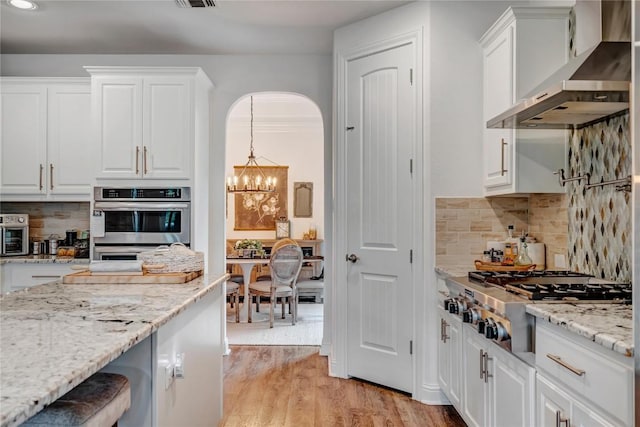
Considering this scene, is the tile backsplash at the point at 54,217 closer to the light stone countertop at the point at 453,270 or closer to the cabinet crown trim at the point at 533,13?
the light stone countertop at the point at 453,270

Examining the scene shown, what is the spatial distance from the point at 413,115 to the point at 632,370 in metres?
2.34

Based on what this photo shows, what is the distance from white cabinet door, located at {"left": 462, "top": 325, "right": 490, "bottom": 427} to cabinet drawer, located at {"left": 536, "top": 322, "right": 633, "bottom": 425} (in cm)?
55

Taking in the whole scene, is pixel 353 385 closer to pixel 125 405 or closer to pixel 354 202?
pixel 354 202

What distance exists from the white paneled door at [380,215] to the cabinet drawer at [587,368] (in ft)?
5.33

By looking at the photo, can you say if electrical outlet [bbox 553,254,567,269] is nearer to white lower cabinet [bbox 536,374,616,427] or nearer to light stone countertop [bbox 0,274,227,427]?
white lower cabinet [bbox 536,374,616,427]

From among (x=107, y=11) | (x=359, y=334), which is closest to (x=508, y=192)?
(x=359, y=334)

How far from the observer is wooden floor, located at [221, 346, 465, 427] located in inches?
115

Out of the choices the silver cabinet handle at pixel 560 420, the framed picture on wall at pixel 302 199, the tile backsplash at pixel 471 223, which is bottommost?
the silver cabinet handle at pixel 560 420

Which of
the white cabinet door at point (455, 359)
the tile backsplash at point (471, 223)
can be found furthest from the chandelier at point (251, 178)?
the white cabinet door at point (455, 359)

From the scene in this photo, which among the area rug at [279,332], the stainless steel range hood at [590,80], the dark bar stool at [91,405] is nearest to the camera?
the dark bar stool at [91,405]

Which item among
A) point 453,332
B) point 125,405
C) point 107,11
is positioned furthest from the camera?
point 107,11

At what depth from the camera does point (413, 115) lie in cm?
330

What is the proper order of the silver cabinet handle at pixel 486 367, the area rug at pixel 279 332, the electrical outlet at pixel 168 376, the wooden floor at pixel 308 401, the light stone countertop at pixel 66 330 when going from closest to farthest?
the light stone countertop at pixel 66 330
the electrical outlet at pixel 168 376
the silver cabinet handle at pixel 486 367
the wooden floor at pixel 308 401
the area rug at pixel 279 332

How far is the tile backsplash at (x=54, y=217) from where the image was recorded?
14.5ft
